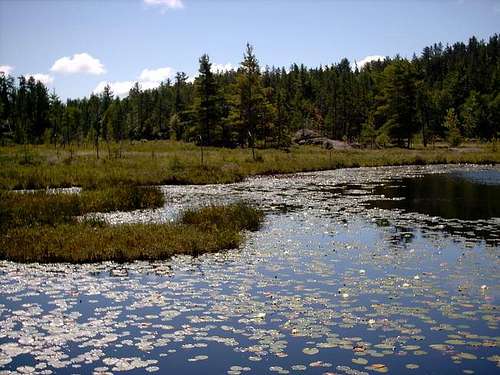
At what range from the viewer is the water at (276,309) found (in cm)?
834

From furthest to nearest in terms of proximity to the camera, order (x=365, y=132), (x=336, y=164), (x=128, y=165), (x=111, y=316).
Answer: (x=365, y=132), (x=336, y=164), (x=128, y=165), (x=111, y=316)

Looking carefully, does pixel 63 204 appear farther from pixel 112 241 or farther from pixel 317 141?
pixel 317 141

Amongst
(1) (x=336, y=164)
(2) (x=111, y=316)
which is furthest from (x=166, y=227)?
(1) (x=336, y=164)

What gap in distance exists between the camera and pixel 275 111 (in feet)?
228

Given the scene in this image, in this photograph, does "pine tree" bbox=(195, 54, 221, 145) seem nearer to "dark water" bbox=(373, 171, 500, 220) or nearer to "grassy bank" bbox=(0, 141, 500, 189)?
"grassy bank" bbox=(0, 141, 500, 189)

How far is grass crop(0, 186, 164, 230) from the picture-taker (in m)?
19.9

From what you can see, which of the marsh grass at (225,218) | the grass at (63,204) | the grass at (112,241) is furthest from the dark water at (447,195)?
the grass at (63,204)

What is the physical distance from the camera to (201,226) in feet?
63.5

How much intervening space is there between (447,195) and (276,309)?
2398 centimetres

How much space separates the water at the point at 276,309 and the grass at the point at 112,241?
0.67 metres

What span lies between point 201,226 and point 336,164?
3893 centimetres

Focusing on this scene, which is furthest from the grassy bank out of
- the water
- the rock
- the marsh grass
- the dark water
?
the water

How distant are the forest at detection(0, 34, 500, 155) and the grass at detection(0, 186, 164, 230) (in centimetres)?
2214

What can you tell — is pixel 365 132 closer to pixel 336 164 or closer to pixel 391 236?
pixel 336 164
